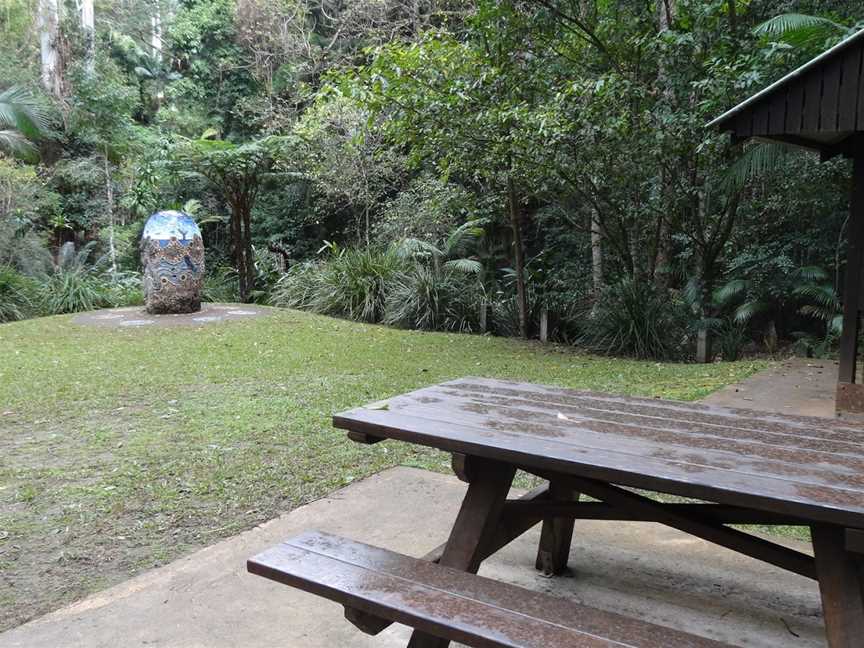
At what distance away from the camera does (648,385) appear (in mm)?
6727

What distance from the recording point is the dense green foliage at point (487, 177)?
8289 mm

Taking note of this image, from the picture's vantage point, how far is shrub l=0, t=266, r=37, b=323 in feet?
41.4

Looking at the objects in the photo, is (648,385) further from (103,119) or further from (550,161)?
(103,119)

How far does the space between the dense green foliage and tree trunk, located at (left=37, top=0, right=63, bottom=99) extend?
132mm

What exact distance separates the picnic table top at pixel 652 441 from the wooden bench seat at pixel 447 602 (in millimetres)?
340

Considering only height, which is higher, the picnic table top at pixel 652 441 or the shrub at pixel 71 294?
the picnic table top at pixel 652 441

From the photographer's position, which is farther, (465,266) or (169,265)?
(465,266)

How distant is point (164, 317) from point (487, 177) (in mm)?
5872

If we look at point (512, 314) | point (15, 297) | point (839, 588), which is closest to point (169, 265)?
point (15, 297)

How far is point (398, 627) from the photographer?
2.49 meters

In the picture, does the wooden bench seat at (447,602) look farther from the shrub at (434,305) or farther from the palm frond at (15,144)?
the palm frond at (15,144)

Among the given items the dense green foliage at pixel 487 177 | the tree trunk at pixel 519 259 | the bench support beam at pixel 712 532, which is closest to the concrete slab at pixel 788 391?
the dense green foliage at pixel 487 177

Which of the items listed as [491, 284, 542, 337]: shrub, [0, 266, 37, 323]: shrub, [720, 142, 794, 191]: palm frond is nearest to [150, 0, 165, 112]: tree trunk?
[0, 266, 37, 323]: shrub

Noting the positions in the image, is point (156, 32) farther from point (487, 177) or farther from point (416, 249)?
point (487, 177)
